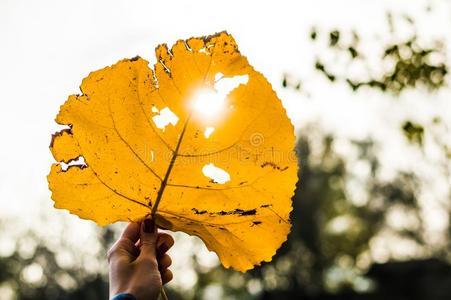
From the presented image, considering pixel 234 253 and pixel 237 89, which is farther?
pixel 234 253

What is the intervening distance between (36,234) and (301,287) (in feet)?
63.7

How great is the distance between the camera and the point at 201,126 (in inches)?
48.2

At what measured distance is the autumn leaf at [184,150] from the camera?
119cm

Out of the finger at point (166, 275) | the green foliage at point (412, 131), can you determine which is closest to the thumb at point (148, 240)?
the finger at point (166, 275)

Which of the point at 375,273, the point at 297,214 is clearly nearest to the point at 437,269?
the point at 375,273

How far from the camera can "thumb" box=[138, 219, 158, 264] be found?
4.41ft

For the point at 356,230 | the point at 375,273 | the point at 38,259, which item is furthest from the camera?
the point at 38,259

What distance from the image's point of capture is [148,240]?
53.4 inches

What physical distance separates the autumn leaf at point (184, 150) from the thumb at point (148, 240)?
2 cm

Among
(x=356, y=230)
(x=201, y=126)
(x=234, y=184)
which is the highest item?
(x=356, y=230)

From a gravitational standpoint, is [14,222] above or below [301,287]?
above

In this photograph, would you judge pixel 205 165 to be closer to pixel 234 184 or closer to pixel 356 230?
Answer: pixel 234 184

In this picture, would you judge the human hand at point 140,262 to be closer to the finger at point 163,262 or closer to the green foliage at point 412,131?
the finger at point 163,262

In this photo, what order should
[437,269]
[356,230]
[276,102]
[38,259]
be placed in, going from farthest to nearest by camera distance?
[38,259]
[356,230]
[437,269]
[276,102]
